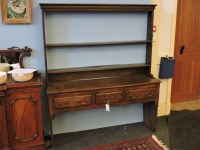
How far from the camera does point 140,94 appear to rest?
288 centimetres

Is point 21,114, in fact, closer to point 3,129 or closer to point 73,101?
point 3,129

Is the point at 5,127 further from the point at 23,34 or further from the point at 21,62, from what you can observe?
the point at 23,34

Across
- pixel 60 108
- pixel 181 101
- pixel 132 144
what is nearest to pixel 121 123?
pixel 132 144

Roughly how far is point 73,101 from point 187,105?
242 centimetres

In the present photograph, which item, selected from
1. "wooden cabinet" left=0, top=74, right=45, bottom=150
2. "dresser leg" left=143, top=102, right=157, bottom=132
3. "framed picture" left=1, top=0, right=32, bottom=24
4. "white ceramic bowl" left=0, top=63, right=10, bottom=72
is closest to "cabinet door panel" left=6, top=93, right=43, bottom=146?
"wooden cabinet" left=0, top=74, right=45, bottom=150

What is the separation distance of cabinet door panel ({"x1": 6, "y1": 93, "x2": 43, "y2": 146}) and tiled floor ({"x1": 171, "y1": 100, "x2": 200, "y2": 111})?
2.47 m

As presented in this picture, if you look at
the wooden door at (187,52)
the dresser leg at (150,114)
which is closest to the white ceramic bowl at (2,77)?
the dresser leg at (150,114)

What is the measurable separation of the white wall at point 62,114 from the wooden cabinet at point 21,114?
394mm

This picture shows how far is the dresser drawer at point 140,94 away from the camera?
9.28 ft

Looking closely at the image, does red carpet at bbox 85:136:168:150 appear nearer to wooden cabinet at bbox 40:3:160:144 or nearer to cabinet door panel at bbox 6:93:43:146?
wooden cabinet at bbox 40:3:160:144

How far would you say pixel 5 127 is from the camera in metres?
2.44

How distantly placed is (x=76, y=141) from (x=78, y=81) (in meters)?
0.79

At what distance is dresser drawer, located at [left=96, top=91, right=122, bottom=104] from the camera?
2715 millimetres

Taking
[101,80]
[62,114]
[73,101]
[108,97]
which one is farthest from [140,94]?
[62,114]
